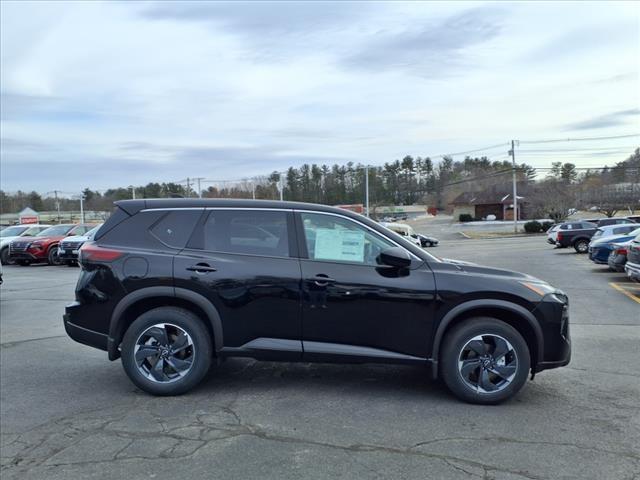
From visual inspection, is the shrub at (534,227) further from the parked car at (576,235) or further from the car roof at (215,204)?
the car roof at (215,204)

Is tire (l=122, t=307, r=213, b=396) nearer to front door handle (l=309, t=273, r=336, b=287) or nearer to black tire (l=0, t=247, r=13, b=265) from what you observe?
front door handle (l=309, t=273, r=336, b=287)

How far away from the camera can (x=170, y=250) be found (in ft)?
16.6

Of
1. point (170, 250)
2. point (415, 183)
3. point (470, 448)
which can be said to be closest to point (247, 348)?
point (170, 250)

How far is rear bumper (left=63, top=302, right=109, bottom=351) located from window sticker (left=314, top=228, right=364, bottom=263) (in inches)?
85.8

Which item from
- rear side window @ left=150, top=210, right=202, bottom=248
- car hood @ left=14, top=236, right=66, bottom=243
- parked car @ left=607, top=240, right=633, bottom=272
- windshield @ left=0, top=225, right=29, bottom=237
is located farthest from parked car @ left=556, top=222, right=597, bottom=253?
windshield @ left=0, top=225, right=29, bottom=237

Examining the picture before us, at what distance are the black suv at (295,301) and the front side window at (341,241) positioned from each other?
0.01 metres

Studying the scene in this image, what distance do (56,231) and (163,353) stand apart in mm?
20422

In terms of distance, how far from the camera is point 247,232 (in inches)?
201

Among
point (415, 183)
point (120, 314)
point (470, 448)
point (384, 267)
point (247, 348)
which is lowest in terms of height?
point (470, 448)

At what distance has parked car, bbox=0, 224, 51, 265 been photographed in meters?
22.4

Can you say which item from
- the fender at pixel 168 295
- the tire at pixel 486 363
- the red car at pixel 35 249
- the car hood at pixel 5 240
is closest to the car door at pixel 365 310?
the tire at pixel 486 363

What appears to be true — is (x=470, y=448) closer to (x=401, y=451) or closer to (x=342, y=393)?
(x=401, y=451)

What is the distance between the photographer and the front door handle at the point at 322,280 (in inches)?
189

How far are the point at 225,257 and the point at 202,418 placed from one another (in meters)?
1.43
